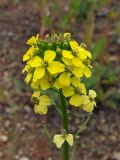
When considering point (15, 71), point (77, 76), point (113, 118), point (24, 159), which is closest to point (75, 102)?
point (77, 76)

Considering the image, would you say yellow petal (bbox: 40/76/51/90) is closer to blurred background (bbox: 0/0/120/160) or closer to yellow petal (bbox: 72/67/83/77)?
yellow petal (bbox: 72/67/83/77)

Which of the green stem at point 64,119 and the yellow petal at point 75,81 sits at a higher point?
the yellow petal at point 75,81

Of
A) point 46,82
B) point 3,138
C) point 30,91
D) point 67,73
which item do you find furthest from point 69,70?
point 30,91

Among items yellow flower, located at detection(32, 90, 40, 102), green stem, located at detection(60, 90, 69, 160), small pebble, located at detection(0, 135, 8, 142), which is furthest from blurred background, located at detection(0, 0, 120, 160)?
yellow flower, located at detection(32, 90, 40, 102)

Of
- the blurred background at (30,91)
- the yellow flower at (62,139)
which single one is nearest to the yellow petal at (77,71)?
the yellow flower at (62,139)

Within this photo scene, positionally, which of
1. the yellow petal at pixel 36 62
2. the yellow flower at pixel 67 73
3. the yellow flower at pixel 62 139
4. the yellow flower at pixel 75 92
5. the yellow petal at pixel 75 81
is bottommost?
the yellow flower at pixel 62 139

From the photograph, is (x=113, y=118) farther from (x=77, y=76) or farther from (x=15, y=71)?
(x=77, y=76)

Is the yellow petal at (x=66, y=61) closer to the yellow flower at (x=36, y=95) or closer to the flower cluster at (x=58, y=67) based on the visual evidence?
the flower cluster at (x=58, y=67)
